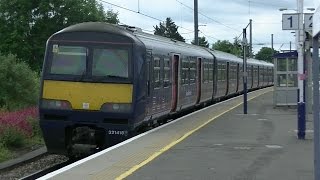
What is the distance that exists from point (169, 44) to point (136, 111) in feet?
19.1

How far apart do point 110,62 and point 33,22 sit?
100ft

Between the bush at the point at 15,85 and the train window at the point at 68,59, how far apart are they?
9.58 m

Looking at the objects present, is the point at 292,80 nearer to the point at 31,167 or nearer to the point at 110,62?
the point at 110,62

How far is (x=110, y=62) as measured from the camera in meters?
13.3

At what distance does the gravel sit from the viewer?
1246 cm

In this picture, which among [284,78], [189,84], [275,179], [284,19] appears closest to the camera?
[275,179]

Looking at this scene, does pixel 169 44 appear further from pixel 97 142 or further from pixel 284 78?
pixel 284 78

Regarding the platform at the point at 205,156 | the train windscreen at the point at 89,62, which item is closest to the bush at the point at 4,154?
the train windscreen at the point at 89,62

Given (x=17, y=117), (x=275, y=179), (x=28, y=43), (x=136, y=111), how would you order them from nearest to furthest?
1. (x=275, y=179)
2. (x=136, y=111)
3. (x=17, y=117)
4. (x=28, y=43)

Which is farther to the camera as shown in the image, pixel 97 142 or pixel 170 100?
pixel 170 100

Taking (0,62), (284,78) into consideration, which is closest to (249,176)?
(0,62)

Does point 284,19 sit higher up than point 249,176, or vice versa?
point 284,19

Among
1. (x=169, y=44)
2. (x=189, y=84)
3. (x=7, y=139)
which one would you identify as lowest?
(x=7, y=139)

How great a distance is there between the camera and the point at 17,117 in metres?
17.8
